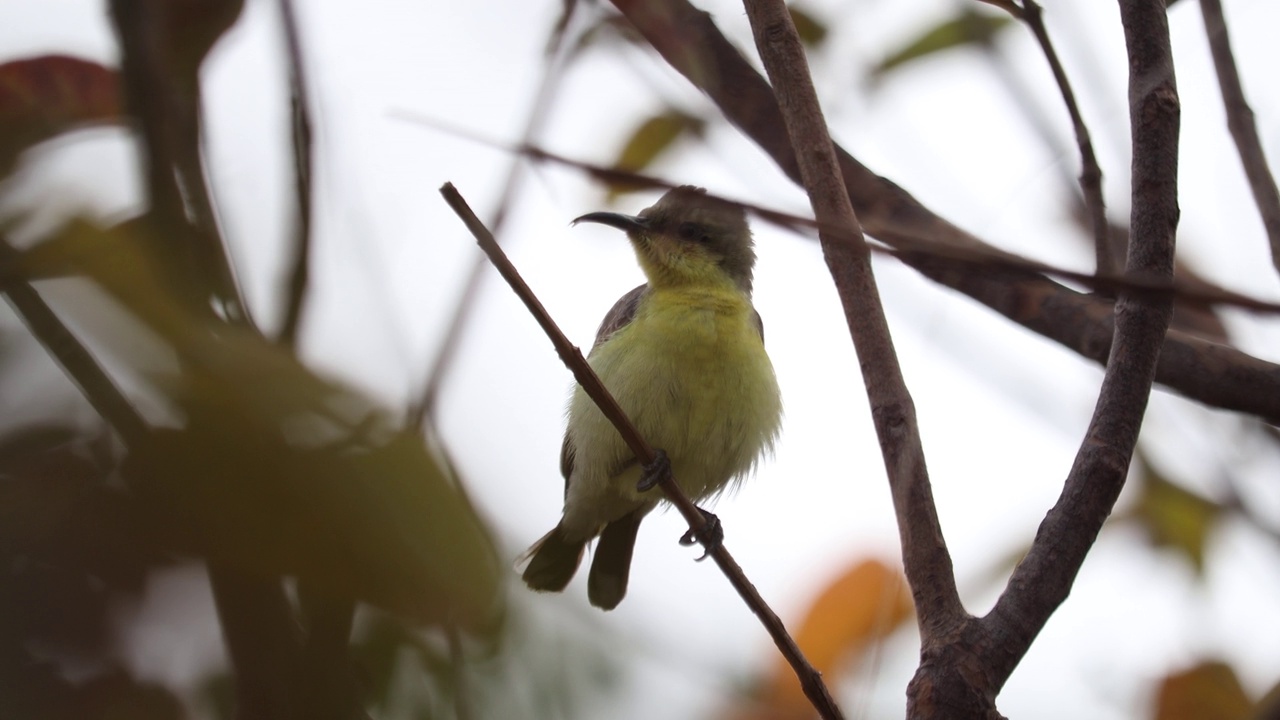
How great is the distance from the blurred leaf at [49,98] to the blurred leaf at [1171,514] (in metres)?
Answer: 3.30

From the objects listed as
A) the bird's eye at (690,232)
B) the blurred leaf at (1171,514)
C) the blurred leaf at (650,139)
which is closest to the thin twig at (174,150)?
the blurred leaf at (650,139)

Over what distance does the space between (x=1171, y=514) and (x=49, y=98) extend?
342 cm

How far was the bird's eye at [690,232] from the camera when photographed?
483 centimetres

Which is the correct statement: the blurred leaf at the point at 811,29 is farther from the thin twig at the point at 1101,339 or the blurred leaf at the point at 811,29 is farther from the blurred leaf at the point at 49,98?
the blurred leaf at the point at 49,98

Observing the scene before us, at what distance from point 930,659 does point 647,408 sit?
2256 mm

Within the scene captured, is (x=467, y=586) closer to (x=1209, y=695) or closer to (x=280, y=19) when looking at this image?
(x=280, y=19)

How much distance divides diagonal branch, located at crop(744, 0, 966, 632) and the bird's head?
87.7 inches

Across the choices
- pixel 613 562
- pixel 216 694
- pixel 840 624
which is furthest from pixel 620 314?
pixel 216 694

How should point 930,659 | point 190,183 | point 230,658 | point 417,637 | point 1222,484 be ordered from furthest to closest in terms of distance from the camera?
1. point 1222,484
2. point 930,659
3. point 190,183
4. point 417,637
5. point 230,658

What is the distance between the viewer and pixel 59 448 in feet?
A: 3.79

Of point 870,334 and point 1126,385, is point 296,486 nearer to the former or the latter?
point 870,334

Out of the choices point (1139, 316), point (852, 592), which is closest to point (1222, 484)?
point (852, 592)

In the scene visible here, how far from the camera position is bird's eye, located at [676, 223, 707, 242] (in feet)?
15.8

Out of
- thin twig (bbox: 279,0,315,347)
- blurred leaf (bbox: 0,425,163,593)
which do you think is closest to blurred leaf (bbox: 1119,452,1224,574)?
thin twig (bbox: 279,0,315,347)
